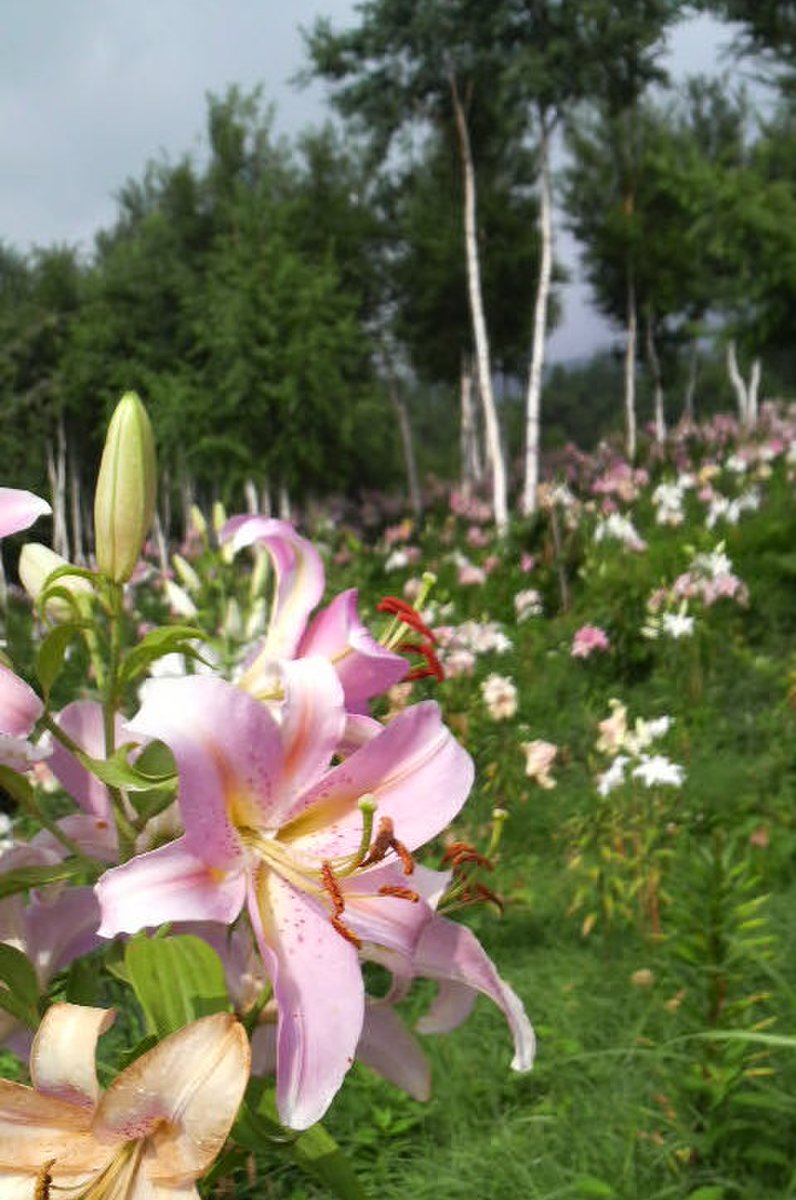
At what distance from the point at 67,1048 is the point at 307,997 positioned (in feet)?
0.35

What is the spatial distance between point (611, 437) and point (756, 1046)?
38.5 feet

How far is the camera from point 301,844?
596 mm

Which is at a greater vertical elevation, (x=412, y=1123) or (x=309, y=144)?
(x=309, y=144)

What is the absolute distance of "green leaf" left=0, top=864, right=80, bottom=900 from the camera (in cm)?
60

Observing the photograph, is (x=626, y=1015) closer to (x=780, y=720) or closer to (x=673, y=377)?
(x=780, y=720)

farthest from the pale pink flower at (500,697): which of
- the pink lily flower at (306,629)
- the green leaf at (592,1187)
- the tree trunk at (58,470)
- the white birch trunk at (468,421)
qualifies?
the tree trunk at (58,470)

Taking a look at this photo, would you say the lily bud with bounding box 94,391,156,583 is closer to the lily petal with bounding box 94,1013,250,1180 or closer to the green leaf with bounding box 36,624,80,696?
the green leaf with bounding box 36,624,80,696

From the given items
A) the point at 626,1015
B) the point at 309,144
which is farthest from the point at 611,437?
the point at 626,1015

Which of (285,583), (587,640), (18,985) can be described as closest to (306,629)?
(285,583)

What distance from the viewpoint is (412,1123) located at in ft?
7.66

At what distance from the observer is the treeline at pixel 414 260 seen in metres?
12.1

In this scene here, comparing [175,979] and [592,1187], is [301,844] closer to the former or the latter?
[175,979]

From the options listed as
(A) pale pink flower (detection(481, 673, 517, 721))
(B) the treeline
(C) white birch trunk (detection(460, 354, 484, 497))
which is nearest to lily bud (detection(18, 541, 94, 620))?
(A) pale pink flower (detection(481, 673, 517, 721))

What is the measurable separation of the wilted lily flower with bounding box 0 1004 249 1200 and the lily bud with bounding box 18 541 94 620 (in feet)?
0.86
